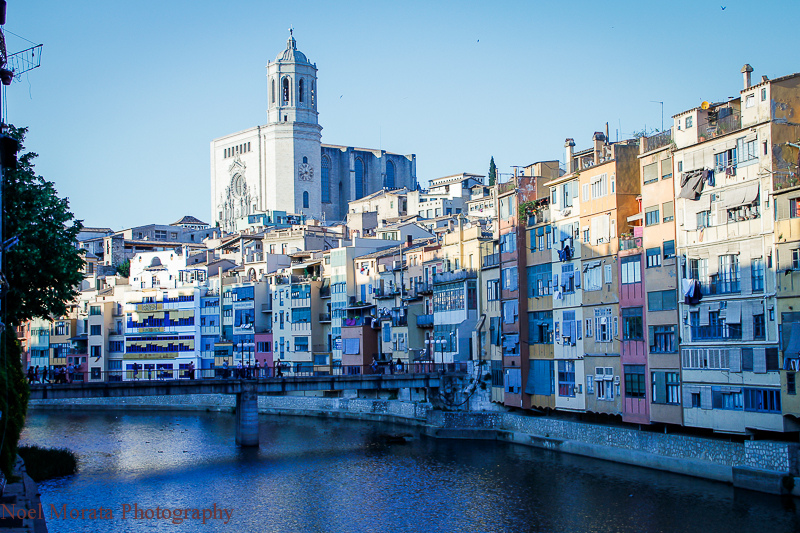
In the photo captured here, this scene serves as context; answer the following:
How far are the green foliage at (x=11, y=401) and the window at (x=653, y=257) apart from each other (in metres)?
26.1

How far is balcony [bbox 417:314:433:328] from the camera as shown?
6531cm

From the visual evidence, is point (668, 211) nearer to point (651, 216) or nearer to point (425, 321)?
point (651, 216)

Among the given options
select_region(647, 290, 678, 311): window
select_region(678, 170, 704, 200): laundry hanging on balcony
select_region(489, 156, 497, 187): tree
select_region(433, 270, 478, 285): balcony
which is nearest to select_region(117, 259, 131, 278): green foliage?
select_region(489, 156, 497, 187): tree

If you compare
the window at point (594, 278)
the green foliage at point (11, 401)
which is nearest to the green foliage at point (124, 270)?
the window at point (594, 278)

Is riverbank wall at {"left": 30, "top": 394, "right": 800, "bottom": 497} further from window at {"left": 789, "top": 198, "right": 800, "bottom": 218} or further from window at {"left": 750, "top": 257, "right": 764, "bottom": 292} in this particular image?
window at {"left": 789, "top": 198, "right": 800, "bottom": 218}

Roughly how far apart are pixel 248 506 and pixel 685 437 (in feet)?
58.1

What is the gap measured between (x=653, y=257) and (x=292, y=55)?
134807 millimetres

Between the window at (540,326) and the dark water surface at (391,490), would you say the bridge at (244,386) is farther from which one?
the window at (540,326)

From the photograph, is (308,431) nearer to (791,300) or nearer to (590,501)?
(590,501)

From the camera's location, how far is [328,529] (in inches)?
1342

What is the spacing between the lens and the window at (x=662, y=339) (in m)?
40.8

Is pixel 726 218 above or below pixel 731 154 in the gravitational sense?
below

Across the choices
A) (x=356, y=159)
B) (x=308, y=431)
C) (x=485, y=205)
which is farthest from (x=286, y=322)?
(x=356, y=159)

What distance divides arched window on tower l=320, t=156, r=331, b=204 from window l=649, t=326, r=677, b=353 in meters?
127
